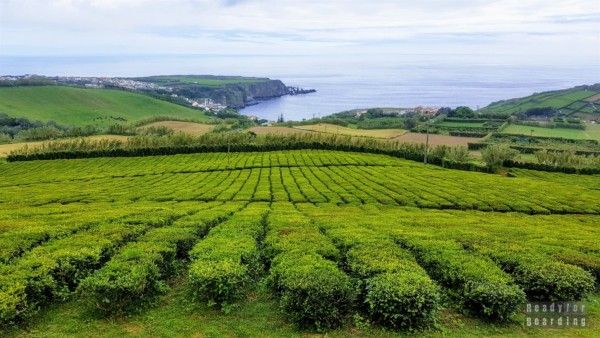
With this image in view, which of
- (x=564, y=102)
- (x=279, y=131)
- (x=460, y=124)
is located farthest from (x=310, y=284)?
(x=564, y=102)

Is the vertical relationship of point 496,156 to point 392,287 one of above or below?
below

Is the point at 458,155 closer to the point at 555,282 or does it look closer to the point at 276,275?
the point at 555,282

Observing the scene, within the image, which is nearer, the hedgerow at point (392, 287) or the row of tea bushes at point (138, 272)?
the hedgerow at point (392, 287)

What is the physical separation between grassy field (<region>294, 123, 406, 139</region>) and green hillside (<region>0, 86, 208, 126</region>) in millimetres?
64236

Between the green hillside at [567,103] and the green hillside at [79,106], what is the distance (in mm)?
123833

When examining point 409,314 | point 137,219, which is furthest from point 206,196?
point 409,314

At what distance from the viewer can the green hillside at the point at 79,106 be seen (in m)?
146

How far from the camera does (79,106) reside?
16075cm

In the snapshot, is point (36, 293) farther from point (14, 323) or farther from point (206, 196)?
point (206, 196)

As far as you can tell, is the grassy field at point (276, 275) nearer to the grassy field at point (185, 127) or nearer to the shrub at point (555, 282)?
the shrub at point (555, 282)

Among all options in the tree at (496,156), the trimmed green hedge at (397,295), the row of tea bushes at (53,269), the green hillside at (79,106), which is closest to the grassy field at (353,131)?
the tree at (496,156)

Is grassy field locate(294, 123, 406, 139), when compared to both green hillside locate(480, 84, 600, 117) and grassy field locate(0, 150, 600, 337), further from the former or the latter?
grassy field locate(0, 150, 600, 337)

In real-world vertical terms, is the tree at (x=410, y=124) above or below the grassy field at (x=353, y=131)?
above

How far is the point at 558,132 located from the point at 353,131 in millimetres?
55532
